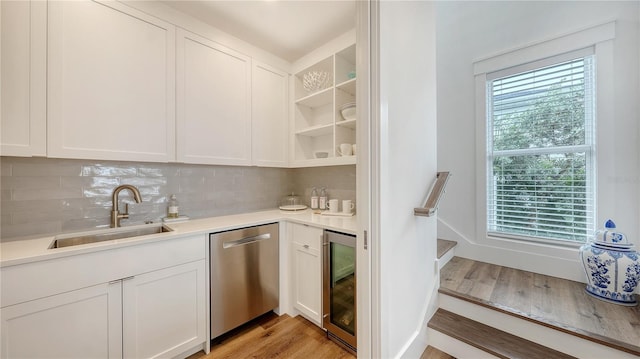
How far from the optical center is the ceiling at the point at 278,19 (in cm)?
176

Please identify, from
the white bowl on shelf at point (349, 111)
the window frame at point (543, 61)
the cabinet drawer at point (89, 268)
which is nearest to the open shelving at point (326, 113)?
the white bowl on shelf at point (349, 111)

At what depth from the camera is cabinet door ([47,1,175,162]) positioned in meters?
1.38

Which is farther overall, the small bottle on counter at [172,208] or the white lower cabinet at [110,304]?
the small bottle on counter at [172,208]

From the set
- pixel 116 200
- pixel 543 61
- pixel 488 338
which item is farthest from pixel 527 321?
pixel 116 200

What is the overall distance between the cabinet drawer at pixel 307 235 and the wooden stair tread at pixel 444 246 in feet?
3.70

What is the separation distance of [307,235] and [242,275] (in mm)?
586

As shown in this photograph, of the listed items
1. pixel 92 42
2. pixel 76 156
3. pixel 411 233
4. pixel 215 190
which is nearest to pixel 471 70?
pixel 411 233

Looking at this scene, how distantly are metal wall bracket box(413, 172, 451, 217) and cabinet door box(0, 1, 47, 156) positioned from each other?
226 cm

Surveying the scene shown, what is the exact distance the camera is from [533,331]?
143 cm

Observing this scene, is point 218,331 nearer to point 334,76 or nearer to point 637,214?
point 334,76

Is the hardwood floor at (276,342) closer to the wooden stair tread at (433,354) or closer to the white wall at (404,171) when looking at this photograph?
the wooden stair tread at (433,354)

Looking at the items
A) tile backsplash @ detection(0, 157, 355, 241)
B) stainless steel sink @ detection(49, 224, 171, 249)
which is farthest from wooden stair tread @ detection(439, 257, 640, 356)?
stainless steel sink @ detection(49, 224, 171, 249)

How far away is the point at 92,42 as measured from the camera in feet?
4.86

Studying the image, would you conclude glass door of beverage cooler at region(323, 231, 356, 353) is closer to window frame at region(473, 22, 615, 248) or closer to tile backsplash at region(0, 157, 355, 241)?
tile backsplash at region(0, 157, 355, 241)
